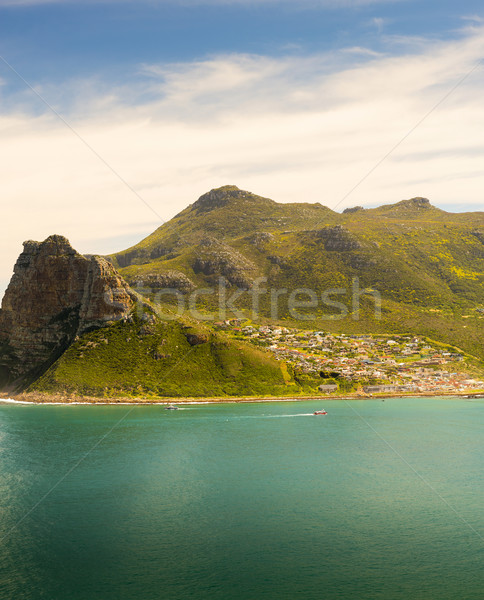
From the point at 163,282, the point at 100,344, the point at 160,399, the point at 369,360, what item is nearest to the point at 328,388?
the point at 369,360

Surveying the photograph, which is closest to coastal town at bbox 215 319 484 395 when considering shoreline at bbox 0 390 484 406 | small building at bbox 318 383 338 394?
small building at bbox 318 383 338 394

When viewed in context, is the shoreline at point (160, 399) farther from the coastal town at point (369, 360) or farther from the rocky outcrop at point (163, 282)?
the rocky outcrop at point (163, 282)

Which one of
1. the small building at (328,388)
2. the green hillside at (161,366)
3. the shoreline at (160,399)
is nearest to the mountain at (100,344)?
the green hillside at (161,366)

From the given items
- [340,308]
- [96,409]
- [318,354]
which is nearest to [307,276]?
[340,308]

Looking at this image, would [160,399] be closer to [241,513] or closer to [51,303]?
[51,303]

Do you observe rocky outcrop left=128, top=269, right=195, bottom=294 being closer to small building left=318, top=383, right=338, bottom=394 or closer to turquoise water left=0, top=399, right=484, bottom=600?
small building left=318, top=383, right=338, bottom=394

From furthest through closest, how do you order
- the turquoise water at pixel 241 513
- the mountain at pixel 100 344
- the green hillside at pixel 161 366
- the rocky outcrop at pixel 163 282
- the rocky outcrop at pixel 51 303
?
the rocky outcrop at pixel 163 282
the rocky outcrop at pixel 51 303
the mountain at pixel 100 344
the green hillside at pixel 161 366
the turquoise water at pixel 241 513
